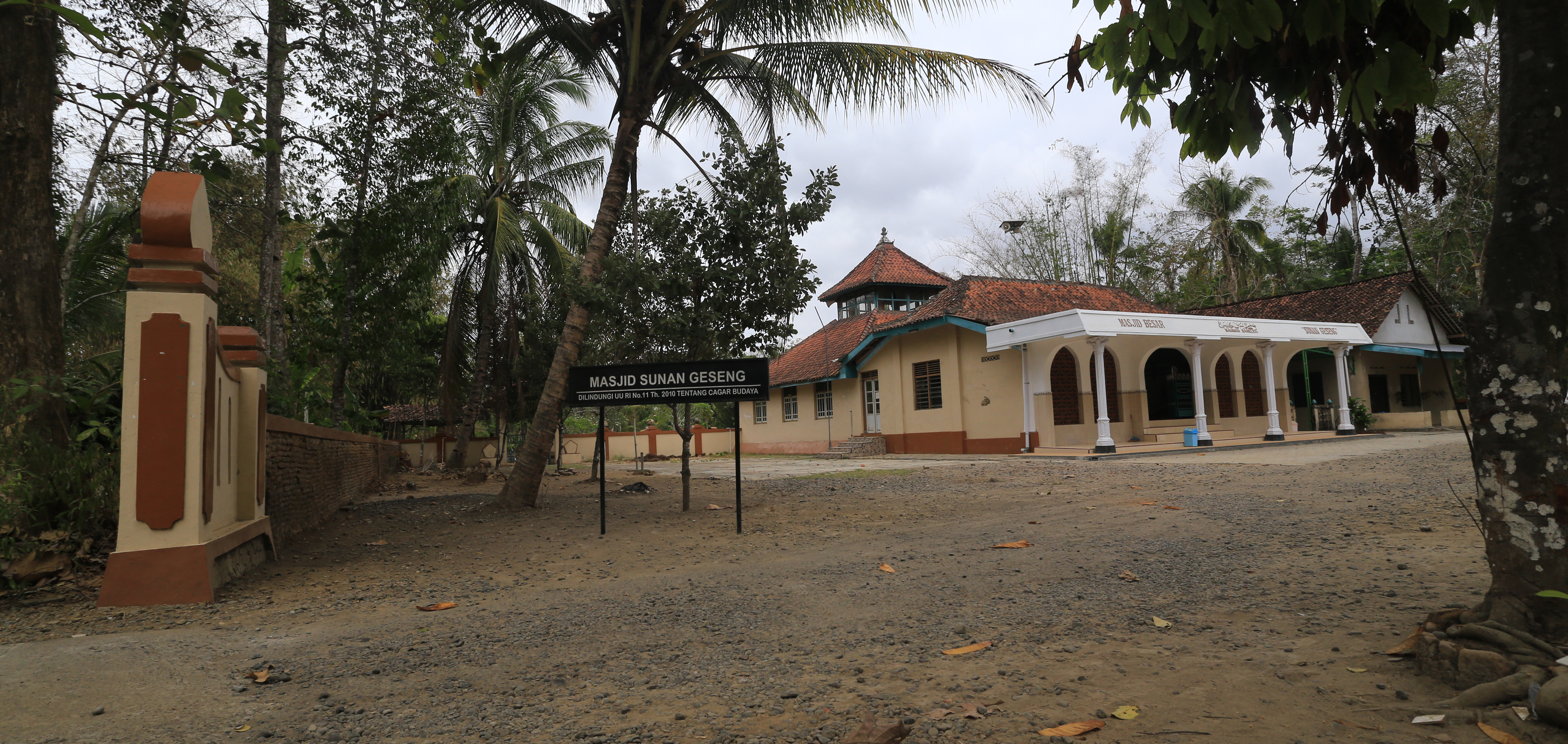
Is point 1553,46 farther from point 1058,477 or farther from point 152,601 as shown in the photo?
point 1058,477

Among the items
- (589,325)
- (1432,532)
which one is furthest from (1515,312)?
(589,325)

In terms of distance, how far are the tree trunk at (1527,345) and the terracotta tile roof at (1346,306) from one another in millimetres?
23085

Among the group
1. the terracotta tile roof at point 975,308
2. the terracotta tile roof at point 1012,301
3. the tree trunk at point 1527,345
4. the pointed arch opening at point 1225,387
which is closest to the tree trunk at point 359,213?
the terracotta tile roof at point 975,308

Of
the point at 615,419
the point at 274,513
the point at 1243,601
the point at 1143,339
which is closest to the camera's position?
the point at 1243,601

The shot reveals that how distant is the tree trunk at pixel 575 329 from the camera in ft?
32.7

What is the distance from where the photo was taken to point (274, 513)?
7723 millimetres

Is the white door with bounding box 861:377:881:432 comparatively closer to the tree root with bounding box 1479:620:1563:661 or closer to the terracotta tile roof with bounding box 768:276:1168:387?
the terracotta tile roof with bounding box 768:276:1168:387

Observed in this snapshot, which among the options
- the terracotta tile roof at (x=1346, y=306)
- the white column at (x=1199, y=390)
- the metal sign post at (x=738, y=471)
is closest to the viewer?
the metal sign post at (x=738, y=471)

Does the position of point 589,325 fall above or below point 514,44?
below

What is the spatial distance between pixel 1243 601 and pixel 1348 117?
2.66m

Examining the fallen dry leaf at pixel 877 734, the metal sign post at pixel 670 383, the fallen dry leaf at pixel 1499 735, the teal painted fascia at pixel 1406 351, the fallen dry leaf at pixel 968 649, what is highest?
the teal painted fascia at pixel 1406 351

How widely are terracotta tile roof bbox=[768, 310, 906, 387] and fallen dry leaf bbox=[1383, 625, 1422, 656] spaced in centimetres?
2044

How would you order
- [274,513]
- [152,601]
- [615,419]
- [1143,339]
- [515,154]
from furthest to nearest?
[615,419], [1143,339], [515,154], [274,513], [152,601]

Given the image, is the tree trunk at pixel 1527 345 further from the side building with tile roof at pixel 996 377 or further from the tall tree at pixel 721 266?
the side building with tile roof at pixel 996 377
